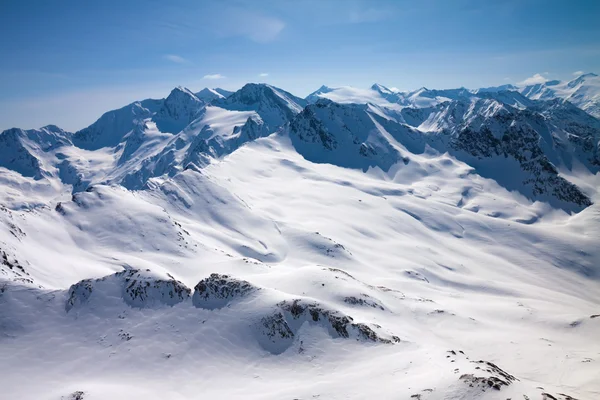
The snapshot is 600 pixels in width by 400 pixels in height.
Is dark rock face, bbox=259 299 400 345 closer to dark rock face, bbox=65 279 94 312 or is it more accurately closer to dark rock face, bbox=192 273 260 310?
dark rock face, bbox=192 273 260 310

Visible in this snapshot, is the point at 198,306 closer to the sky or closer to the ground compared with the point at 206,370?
closer to the sky

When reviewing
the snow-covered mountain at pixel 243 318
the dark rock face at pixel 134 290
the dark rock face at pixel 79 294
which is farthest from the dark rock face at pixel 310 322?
the dark rock face at pixel 79 294

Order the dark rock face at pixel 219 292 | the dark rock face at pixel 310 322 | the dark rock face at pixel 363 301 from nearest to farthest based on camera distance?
the dark rock face at pixel 310 322 → the dark rock face at pixel 219 292 → the dark rock face at pixel 363 301

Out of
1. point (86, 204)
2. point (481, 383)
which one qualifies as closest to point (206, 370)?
point (481, 383)

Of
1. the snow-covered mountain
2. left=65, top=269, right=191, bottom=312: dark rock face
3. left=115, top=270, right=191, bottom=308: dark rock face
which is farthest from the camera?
left=115, top=270, right=191, bottom=308: dark rock face

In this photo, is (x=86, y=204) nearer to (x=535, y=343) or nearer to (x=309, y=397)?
(x=309, y=397)

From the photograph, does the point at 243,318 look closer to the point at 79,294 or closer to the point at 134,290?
the point at 134,290

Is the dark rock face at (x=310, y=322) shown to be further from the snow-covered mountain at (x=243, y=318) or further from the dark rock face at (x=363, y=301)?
the dark rock face at (x=363, y=301)

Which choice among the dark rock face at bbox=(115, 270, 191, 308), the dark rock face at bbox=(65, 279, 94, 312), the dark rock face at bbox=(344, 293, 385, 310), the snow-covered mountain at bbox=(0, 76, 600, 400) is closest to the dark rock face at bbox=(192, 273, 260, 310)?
the snow-covered mountain at bbox=(0, 76, 600, 400)
